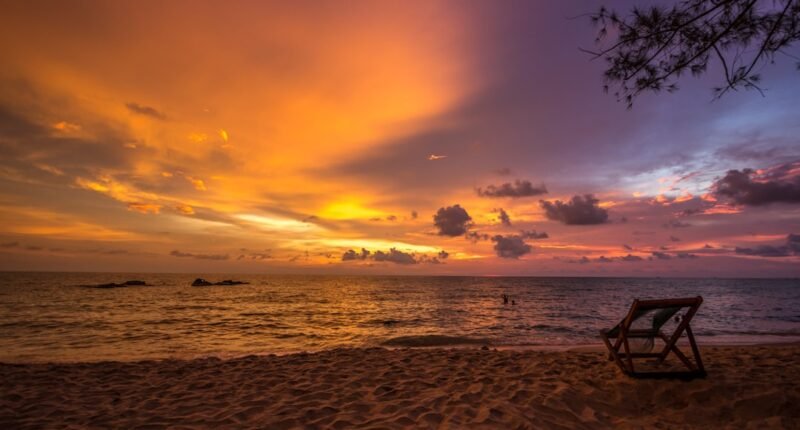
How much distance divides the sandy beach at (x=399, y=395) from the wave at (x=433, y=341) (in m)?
5.87

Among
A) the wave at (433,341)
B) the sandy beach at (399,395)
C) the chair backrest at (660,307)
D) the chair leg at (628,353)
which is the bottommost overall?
the wave at (433,341)

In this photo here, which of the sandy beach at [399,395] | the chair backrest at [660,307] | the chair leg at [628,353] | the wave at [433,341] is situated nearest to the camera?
the sandy beach at [399,395]

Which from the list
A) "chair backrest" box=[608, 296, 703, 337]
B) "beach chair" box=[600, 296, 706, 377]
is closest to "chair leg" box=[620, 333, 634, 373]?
"beach chair" box=[600, 296, 706, 377]

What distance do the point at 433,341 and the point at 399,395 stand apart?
30.3 feet

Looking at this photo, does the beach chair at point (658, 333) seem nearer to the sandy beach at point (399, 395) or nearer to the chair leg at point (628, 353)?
the chair leg at point (628, 353)

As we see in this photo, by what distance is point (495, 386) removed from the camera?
21.8 ft

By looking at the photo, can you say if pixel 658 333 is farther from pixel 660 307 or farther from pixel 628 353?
pixel 660 307

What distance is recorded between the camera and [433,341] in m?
15.1

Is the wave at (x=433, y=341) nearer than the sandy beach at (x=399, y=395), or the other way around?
the sandy beach at (x=399, y=395)

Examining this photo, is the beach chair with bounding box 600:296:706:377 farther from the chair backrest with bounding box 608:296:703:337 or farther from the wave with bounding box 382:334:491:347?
the wave with bounding box 382:334:491:347

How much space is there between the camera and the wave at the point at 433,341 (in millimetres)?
14520

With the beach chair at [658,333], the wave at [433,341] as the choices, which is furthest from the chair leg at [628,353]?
the wave at [433,341]

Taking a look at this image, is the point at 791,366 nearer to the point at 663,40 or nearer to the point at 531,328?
the point at 663,40

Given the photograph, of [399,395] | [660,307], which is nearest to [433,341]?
[399,395]
